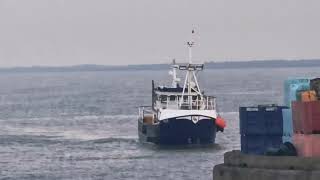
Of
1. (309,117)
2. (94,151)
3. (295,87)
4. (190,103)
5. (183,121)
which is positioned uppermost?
(190,103)

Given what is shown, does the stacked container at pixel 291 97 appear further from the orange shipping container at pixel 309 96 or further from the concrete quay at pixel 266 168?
the concrete quay at pixel 266 168

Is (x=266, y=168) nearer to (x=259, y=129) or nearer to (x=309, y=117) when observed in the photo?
(x=309, y=117)

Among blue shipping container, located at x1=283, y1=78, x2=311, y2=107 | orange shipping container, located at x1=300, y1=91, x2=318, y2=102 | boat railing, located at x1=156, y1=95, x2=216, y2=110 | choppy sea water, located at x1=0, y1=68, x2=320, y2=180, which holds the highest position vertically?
boat railing, located at x1=156, y1=95, x2=216, y2=110

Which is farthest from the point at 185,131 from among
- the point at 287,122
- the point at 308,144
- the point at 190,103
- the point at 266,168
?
the point at 266,168

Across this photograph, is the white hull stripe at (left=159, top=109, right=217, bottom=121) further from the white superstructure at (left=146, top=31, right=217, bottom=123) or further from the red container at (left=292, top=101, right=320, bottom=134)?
the red container at (left=292, top=101, right=320, bottom=134)

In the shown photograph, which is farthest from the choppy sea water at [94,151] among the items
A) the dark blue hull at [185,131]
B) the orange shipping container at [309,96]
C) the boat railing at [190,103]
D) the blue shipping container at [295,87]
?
the orange shipping container at [309,96]

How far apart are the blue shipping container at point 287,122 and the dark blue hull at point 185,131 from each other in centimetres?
4835

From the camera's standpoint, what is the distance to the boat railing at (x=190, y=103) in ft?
250

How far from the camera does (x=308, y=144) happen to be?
2191 centimetres

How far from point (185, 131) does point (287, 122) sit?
48.6 meters

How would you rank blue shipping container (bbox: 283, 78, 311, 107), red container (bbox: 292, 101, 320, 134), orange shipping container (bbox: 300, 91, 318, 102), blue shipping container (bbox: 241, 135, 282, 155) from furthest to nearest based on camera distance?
blue shipping container (bbox: 283, 78, 311, 107) < blue shipping container (bbox: 241, 135, 282, 155) < orange shipping container (bbox: 300, 91, 318, 102) < red container (bbox: 292, 101, 320, 134)

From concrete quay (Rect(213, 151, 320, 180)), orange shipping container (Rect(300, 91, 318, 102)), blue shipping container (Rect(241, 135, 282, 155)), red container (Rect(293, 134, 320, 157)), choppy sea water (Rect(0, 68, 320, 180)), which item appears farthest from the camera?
choppy sea water (Rect(0, 68, 320, 180))

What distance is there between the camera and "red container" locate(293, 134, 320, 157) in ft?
70.9

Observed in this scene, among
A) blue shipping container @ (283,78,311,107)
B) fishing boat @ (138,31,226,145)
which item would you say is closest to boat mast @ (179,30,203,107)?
fishing boat @ (138,31,226,145)
